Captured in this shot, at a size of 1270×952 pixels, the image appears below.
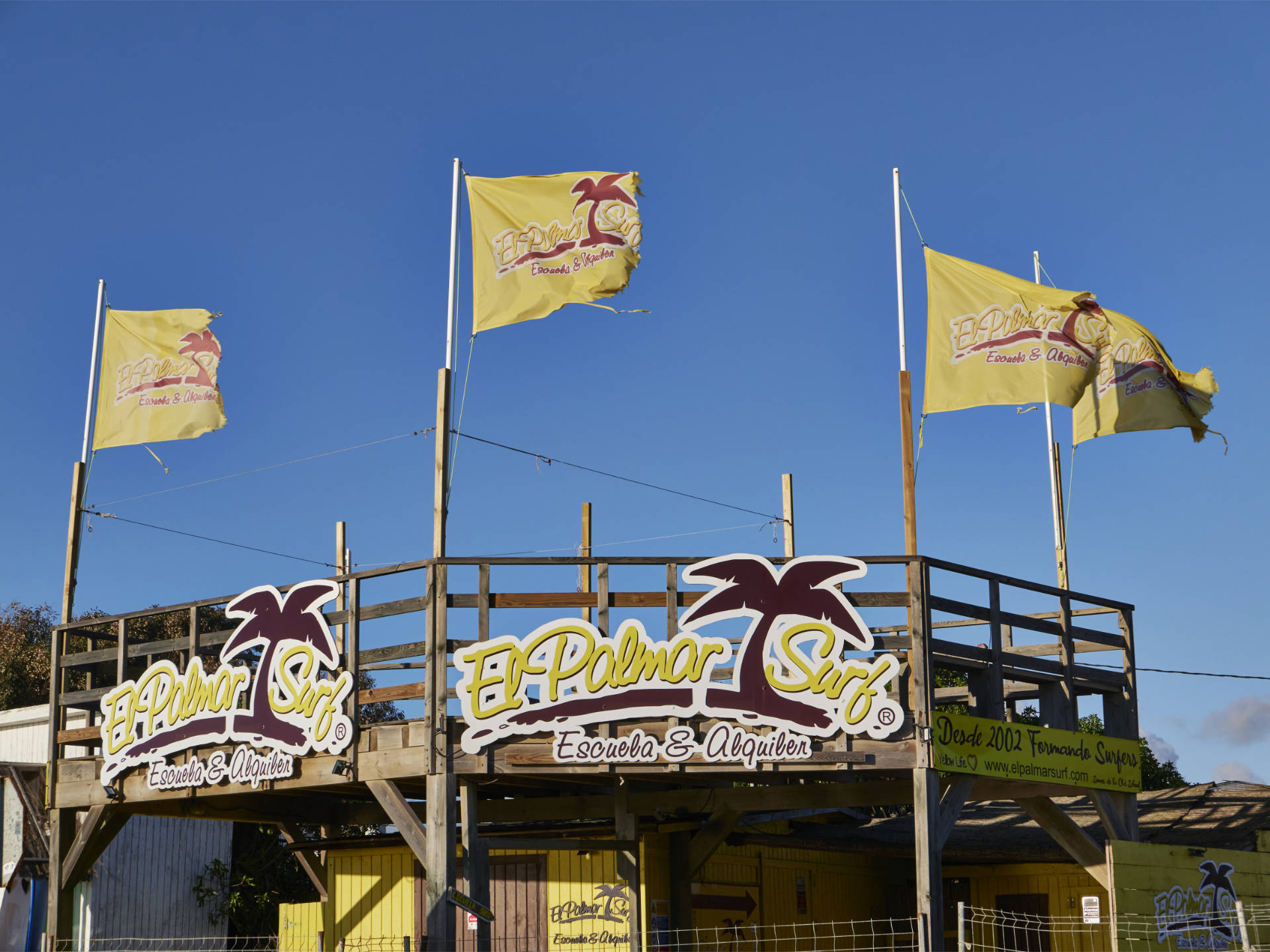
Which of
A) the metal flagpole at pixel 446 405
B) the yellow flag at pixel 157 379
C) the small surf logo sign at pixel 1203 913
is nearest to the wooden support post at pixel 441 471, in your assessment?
the metal flagpole at pixel 446 405

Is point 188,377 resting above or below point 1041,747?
above

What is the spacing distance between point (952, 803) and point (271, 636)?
855 cm

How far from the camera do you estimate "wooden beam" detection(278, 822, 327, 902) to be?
2355cm

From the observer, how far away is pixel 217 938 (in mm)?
27672

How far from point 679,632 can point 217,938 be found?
51.6ft

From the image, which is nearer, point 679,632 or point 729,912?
point 679,632

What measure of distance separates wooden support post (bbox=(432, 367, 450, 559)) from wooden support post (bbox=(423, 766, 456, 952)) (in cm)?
277

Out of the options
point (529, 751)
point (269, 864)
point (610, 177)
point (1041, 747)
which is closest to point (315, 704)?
point (529, 751)

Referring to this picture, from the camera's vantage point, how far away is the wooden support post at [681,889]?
70.1 ft

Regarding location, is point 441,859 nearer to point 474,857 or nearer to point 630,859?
point 474,857

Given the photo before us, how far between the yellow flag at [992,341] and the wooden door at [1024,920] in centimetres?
948

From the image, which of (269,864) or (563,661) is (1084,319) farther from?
(269,864)

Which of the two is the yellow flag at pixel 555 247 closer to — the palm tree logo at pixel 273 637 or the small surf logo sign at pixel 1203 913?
the palm tree logo at pixel 273 637

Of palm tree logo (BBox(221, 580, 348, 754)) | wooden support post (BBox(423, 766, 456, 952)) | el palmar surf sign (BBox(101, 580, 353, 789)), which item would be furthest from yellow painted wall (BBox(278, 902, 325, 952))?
wooden support post (BBox(423, 766, 456, 952))
